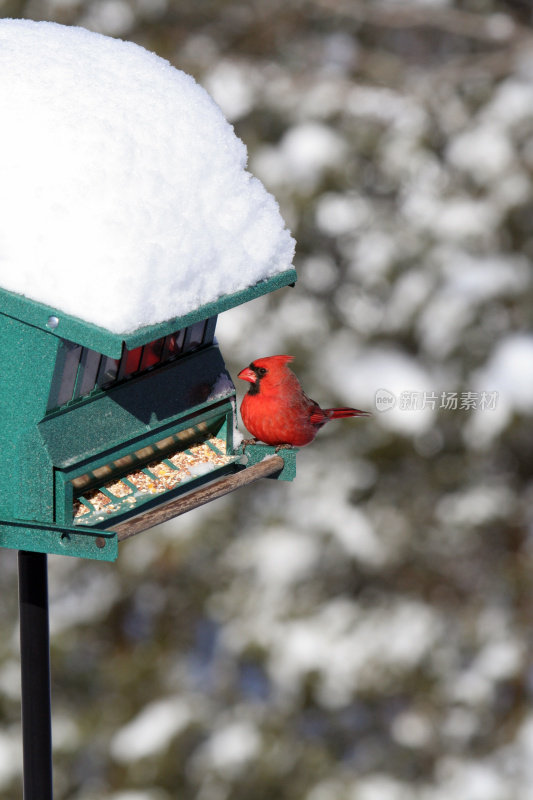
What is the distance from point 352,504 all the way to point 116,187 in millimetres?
2844

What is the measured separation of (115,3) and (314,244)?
130 cm

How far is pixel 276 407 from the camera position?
94.7 inches

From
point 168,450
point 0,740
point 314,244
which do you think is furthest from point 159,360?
point 0,740

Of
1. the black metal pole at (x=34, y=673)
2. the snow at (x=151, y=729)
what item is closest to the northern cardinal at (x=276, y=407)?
the black metal pole at (x=34, y=673)

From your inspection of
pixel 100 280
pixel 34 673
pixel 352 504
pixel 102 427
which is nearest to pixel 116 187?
pixel 100 280

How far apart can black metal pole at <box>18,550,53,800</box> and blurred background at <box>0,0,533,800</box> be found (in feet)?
7.88

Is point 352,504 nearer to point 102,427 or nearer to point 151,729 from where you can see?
point 151,729

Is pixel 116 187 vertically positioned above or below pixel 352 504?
below

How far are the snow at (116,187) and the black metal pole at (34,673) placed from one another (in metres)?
0.53

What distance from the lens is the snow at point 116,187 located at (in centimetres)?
186

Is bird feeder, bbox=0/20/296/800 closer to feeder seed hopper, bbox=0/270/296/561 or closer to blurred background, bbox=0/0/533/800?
feeder seed hopper, bbox=0/270/296/561

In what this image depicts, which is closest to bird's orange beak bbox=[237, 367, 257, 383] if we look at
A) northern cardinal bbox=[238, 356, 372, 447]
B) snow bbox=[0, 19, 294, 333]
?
northern cardinal bbox=[238, 356, 372, 447]

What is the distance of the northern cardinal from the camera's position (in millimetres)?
2410

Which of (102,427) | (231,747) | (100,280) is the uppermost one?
(100,280)
